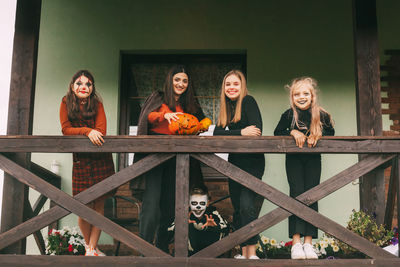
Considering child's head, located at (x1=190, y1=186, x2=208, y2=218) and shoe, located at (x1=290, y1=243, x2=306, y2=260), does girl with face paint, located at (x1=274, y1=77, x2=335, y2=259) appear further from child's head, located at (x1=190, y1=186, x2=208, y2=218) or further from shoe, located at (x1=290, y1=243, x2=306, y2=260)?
child's head, located at (x1=190, y1=186, x2=208, y2=218)

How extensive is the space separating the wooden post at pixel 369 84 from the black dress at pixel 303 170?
362mm

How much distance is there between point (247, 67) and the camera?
7195 mm

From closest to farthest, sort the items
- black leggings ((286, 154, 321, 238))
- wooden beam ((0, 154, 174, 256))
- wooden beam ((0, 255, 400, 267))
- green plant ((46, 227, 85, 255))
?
wooden beam ((0, 255, 400, 267)), wooden beam ((0, 154, 174, 256)), black leggings ((286, 154, 321, 238)), green plant ((46, 227, 85, 255))

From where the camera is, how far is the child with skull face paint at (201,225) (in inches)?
191

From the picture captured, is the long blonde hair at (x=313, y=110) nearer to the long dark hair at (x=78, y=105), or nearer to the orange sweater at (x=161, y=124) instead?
the orange sweater at (x=161, y=124)

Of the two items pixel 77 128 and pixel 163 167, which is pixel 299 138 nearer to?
pixel 163 167

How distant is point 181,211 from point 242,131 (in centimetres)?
87

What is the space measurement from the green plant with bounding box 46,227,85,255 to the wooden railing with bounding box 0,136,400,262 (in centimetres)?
99

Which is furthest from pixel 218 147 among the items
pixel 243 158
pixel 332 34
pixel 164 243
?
pixel 332 34

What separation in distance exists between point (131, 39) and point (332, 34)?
268 centimetres

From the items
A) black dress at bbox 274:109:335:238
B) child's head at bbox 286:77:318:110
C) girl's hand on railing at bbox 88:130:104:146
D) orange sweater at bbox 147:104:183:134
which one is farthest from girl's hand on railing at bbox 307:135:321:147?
girl's hand on railing at bbox 88:130:104:146

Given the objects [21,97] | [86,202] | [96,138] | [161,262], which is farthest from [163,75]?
[161,262]

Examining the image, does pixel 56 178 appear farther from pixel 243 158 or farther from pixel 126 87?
pixel 243 158

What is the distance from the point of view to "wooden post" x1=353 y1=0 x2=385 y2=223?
4820mm
